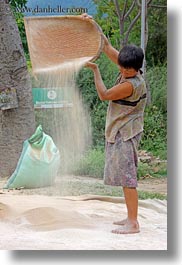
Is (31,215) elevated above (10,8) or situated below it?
below

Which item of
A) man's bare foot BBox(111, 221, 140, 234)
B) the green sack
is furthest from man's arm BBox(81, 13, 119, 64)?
man's bare foot BBox(111, 221, 140, 234)

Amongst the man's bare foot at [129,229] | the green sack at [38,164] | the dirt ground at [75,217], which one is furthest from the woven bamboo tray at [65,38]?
the man's bare foot at [129,229]

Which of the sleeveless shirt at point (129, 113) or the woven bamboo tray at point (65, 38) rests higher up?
the woven bamboo tray at point (65, 38)

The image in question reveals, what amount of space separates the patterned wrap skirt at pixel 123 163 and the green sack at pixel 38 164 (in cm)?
38

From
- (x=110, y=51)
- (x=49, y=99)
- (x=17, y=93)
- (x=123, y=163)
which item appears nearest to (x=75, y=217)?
(x=123, y=163)

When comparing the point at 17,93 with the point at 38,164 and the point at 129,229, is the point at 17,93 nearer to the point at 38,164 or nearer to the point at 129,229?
the point at 38,164

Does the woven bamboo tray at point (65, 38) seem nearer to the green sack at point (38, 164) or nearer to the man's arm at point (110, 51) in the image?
the man's arm at point (110, 51)

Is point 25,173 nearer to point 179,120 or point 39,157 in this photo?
point 39,157

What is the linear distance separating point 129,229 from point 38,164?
0.63 meters

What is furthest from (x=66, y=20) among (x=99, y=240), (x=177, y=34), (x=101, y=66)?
(x=99, y=240)

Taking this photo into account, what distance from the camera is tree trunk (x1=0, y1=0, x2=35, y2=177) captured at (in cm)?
459

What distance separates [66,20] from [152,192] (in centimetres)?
106

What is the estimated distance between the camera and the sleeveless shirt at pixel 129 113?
430 centimetres

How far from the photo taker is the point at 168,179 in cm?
454
